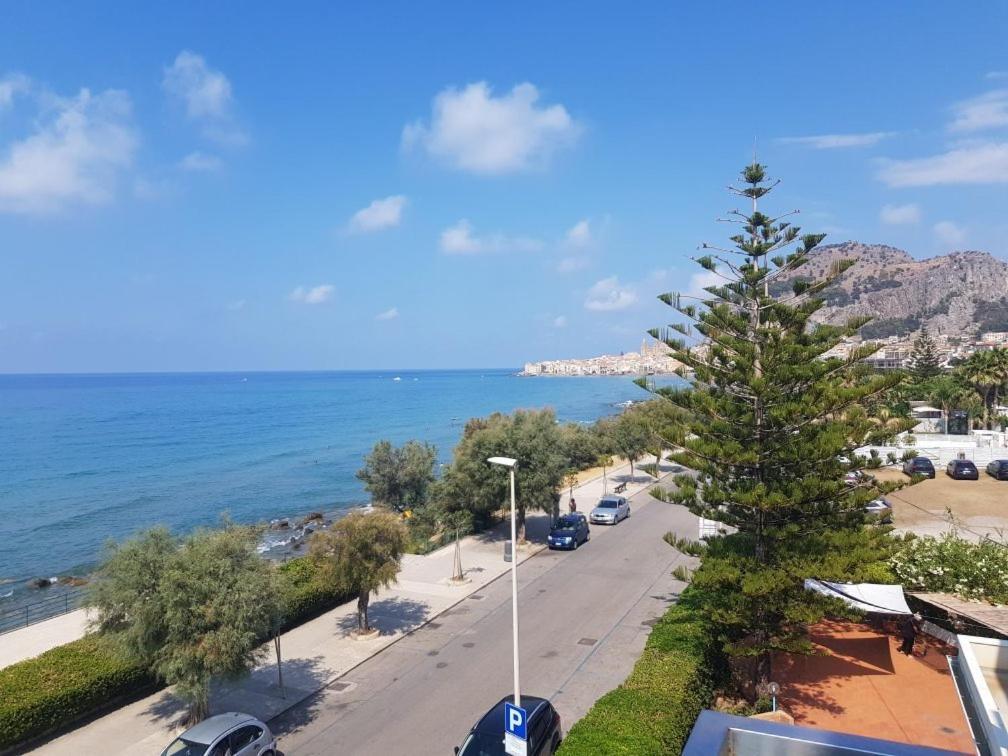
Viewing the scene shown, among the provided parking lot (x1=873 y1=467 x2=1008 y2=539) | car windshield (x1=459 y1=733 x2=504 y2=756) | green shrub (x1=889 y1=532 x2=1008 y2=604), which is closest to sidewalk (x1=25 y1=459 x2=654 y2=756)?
car windshield (x1=459 y1=733 x2=504 y2=756)

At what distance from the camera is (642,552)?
22656 mm

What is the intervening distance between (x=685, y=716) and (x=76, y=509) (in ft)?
153

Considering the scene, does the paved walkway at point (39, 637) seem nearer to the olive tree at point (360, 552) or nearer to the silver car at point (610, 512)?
the olive tree at point (360, 552)

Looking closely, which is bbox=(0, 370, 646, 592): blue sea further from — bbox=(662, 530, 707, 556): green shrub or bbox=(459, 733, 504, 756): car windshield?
bbox=(662, 530, 707, 556): green shrub

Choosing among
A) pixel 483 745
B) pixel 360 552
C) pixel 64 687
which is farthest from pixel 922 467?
pixel 64 687

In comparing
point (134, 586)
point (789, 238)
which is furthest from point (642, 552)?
point (134, 586)

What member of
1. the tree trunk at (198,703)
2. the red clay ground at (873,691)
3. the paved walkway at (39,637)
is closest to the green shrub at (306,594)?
the tree trunk at (198,703)

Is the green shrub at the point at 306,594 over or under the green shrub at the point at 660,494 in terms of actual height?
under

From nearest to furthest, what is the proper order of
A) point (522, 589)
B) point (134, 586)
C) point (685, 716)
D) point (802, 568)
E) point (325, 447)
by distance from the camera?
point (685, 716) < point (134, 586) < point (802, 568) < point (522, 589) < point (325, 447)

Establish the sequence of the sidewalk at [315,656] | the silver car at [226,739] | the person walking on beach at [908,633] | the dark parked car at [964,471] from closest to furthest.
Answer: the silver car at [226,739] < the sidewalk at [315,656] < the person walking on beach at [908,633] < the dark parked car at [964,471]

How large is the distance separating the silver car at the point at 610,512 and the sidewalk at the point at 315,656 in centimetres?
433

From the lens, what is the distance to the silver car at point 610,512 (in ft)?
88.6

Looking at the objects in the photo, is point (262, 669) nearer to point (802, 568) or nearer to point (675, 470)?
point (802, 568)

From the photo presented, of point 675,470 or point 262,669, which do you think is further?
point 675,470
